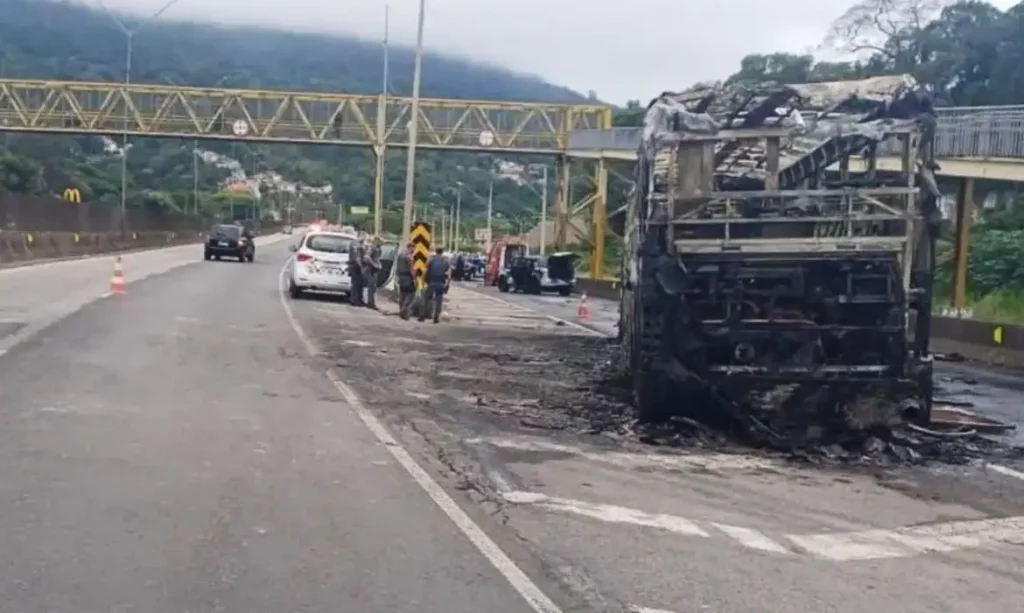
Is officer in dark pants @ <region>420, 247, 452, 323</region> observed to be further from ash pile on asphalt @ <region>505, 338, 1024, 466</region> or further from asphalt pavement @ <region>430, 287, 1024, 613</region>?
asphalt pavement @ <region>430, 287, 1024, 613</region>

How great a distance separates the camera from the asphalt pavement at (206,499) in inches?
285

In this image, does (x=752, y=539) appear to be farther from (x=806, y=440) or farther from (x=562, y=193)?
(x=562, y=193)

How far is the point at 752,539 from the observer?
30.1 ft

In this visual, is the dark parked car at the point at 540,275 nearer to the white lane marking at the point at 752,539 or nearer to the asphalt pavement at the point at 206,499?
the asphalt pavement at the point at 206,499

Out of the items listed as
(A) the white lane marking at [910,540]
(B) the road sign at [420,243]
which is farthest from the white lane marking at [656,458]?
(B) the road sign at [420,243]

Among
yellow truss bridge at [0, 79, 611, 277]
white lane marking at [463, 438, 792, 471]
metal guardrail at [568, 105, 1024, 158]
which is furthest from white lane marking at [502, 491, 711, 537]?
yellow truss bridge at [0, 79, 611, 277]

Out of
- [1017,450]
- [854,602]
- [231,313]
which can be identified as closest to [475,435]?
[1017,450]

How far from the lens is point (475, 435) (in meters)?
13.4

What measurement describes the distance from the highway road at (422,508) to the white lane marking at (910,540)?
30 millimetres

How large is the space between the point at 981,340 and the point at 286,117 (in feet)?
170

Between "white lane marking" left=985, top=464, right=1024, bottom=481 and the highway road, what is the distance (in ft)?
0.36

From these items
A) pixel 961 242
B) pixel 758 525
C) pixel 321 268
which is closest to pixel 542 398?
pixel 758 525

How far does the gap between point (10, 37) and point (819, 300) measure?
657 ft

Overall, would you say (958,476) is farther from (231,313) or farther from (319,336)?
(231,313)
